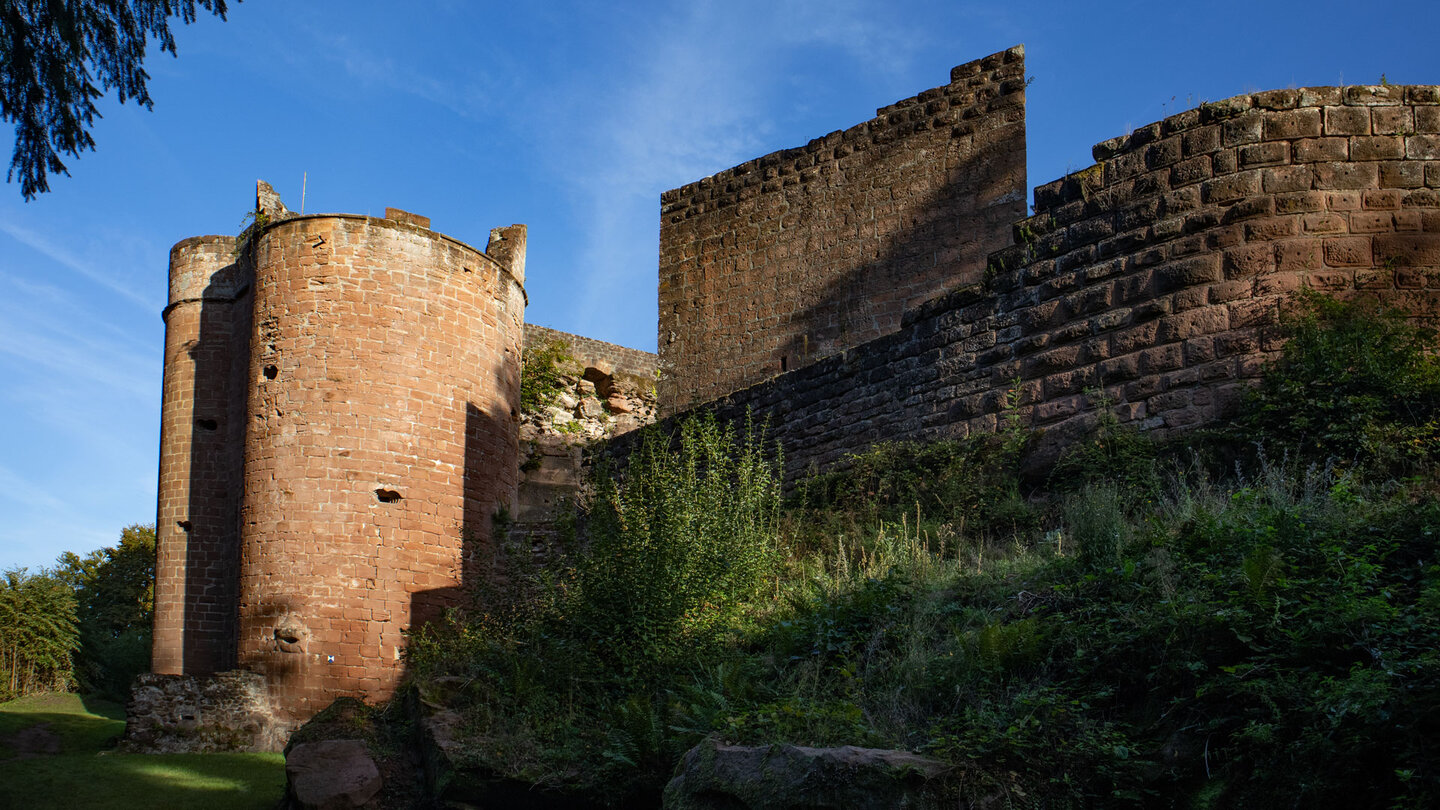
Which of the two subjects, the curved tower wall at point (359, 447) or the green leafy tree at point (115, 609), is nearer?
the curved tower wall at point (359, 447)

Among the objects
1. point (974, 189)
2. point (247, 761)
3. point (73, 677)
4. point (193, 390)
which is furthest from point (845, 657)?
point (73, 677)

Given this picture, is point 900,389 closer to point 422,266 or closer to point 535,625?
point 535,625

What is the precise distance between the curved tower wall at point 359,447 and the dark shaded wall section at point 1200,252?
5.36 m

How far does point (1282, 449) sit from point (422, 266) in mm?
8548

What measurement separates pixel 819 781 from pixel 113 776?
7.13m

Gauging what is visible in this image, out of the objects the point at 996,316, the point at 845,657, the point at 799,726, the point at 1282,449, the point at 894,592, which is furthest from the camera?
the point at 996,316

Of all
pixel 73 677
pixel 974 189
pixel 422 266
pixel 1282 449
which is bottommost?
pixel 73 677

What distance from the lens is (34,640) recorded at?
1803 cm

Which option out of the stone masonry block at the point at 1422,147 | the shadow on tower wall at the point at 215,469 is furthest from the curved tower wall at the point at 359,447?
the stone masonry block at the point at 1422,147

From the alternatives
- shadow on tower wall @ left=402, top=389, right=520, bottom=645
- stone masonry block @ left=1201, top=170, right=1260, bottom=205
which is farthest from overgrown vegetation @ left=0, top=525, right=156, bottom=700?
stone masonry block @ left=1201, top=170, right=1260, bottom=205

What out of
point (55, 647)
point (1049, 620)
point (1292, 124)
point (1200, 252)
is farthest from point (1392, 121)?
point (55, 647)

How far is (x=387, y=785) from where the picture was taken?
25.3 ft

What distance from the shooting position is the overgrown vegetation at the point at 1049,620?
14.1 ft

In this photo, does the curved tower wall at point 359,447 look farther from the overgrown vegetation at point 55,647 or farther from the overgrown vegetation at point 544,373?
the overgrown vegetation at point 55,647
